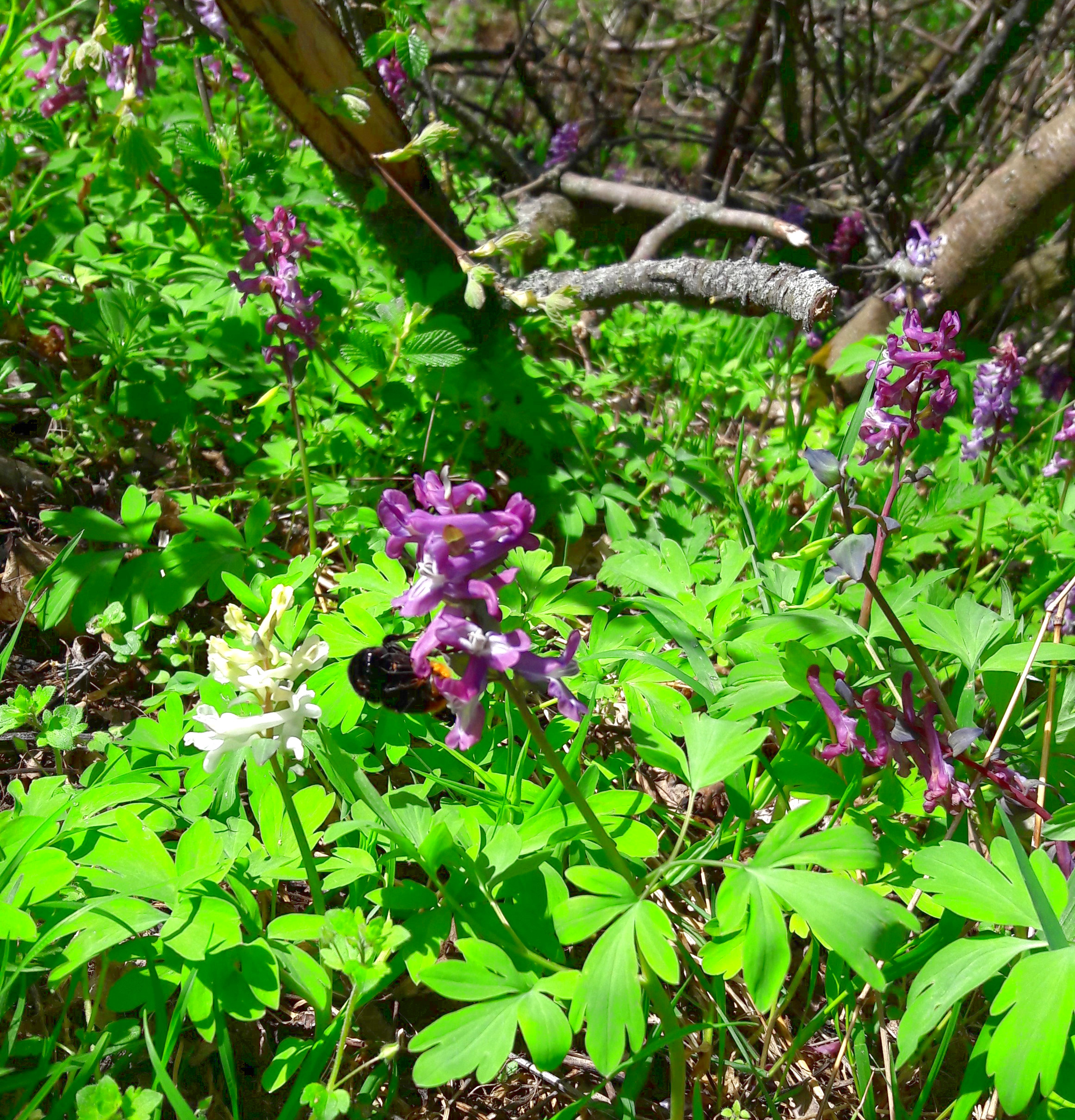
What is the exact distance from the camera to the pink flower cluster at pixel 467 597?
1102mm

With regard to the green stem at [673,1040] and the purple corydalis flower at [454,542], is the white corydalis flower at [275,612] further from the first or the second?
the green stem at [673,1040]

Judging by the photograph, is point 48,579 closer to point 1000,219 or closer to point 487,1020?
point 487,1020

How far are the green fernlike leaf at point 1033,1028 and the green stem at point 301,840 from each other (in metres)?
1.04

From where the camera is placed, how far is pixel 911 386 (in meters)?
1.95

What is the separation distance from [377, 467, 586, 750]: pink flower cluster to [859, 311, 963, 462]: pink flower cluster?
1.16 meters

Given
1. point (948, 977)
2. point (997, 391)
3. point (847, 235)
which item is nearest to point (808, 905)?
point (948, 977)

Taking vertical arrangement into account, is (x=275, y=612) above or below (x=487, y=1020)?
above

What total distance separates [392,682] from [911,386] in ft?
4.64

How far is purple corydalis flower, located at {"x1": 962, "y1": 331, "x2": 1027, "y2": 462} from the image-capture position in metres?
2.84

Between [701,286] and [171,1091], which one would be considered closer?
[171,1091]

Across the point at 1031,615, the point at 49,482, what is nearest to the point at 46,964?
the point at 49,482

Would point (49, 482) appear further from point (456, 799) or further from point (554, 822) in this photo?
point (554, 822)

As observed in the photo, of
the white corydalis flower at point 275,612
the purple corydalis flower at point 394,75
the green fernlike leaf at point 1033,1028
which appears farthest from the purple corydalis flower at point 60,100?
the green fernlike leaf at point 1033,1028

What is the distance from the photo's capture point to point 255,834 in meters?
1.92
